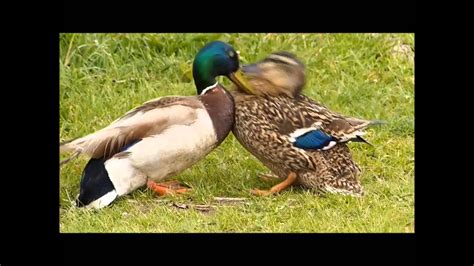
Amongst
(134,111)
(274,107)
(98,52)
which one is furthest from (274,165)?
(98,52)

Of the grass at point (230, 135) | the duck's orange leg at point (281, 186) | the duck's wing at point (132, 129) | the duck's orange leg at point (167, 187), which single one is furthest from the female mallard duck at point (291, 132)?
the duck's orange leg at point (167, 187)

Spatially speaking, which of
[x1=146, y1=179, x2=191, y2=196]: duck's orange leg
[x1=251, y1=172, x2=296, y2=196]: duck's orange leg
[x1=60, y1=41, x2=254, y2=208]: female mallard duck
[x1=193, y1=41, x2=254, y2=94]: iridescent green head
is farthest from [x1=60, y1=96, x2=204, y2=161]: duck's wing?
[x1=251, y1=172, x2=296, y2=196]: duck's orange leg

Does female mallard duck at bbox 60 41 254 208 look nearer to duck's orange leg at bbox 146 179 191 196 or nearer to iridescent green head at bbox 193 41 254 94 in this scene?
duck's orange leg at bbox 146 179 191 196

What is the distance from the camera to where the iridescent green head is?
6.12 metres

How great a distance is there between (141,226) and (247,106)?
949mm

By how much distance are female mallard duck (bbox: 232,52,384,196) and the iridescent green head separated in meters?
0.09

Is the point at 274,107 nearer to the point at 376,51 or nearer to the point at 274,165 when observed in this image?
the point at 274,165

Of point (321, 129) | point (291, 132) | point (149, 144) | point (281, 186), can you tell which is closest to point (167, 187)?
point (149, 144)

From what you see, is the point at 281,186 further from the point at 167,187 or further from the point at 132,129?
A: the point at 132,129

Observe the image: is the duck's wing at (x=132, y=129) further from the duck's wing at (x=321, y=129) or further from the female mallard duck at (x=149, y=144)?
the duck's wing at (x=321, y=129)

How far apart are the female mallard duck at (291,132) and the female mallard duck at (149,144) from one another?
142 millimetres

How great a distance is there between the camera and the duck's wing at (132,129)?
591cm

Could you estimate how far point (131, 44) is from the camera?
7906mm

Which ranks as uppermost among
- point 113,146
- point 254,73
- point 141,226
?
point 254,73
